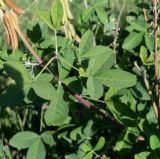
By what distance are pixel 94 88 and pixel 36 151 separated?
1.60ft

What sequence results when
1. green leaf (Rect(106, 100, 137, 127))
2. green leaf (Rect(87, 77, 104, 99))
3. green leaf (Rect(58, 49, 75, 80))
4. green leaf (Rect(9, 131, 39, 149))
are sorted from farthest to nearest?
green leaf (Rect(9, 131, 39, 149)) → green leaf (Rect(106, 100, 137, 127)) → green leaf (Rect(58, 49, 75, 80)) → green leaf (Rect(87, 77, 104, 99))

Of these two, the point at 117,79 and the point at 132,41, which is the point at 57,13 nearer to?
the point at 117,79

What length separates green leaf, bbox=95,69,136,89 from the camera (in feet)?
4.48

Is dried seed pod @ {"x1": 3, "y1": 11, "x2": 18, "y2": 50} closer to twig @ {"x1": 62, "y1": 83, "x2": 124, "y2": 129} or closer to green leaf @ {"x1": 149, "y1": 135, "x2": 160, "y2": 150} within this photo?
twig @ {"x1": 62, "y1": 83, "x2": 124, "y2": 129}

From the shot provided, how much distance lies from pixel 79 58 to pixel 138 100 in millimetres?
531

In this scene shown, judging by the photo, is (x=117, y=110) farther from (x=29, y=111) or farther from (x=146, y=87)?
(x=29, y=111)

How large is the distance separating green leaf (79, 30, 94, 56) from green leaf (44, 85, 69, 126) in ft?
0.54

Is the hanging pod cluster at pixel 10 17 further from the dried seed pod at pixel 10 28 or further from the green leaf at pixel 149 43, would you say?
the green leaf at pixel 149 43

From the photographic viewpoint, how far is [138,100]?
1928 millimetres

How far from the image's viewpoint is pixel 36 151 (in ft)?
5.60

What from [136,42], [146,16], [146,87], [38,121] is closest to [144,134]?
[146,87]

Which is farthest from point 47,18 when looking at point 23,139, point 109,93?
point 23,139

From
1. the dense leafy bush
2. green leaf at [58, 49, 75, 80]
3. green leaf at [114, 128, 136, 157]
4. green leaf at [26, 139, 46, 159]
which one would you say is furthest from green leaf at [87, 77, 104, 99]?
green leaf at [26, 139, 46, 159]

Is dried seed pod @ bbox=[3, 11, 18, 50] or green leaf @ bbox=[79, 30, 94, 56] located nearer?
dried seed pod @ bbox=[3, 11, 18, 50]
